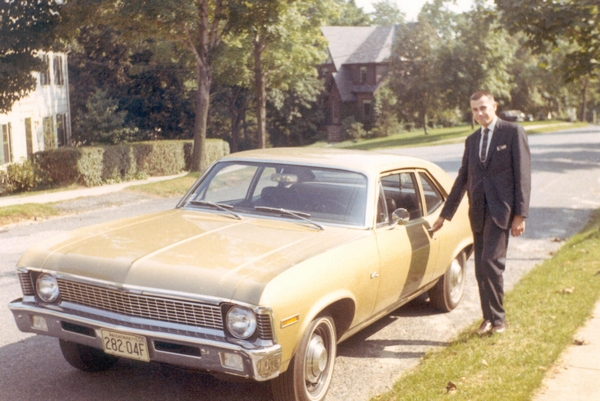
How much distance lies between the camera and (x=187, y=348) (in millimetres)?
4277

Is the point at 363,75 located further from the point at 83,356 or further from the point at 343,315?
the point at 83,356

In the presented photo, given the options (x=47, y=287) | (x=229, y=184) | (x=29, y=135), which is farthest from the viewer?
(x=29, y=135)

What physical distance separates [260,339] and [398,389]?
4.19 feet

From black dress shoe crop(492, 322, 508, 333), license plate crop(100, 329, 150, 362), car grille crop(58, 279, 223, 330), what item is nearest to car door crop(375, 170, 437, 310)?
→ black dress shoe crop(492, 322, 508, 333)

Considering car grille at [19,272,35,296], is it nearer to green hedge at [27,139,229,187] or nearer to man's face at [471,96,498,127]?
man's face at [471,96,498,127]

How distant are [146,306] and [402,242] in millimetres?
2282

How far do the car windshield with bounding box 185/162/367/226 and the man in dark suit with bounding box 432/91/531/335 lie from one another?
972 millimetres

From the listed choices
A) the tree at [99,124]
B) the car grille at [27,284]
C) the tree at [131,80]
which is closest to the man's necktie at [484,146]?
the car grille at [27,284]

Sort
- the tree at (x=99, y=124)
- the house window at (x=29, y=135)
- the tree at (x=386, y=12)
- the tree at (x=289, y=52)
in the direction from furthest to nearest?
1. the tree at (x=386, y=12)
2. the tree at (x=99, y=124)
3. the tree at (x=289, y=52)
4. the house window at (x=29, y=135)

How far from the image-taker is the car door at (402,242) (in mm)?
5562

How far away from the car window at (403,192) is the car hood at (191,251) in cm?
100

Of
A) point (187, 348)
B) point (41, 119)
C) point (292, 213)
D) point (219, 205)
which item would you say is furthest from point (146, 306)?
point (41, 119)

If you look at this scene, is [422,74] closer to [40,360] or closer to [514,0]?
[514,0]

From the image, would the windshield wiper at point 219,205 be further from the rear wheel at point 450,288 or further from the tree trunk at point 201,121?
the tree trunk at point 201,121
